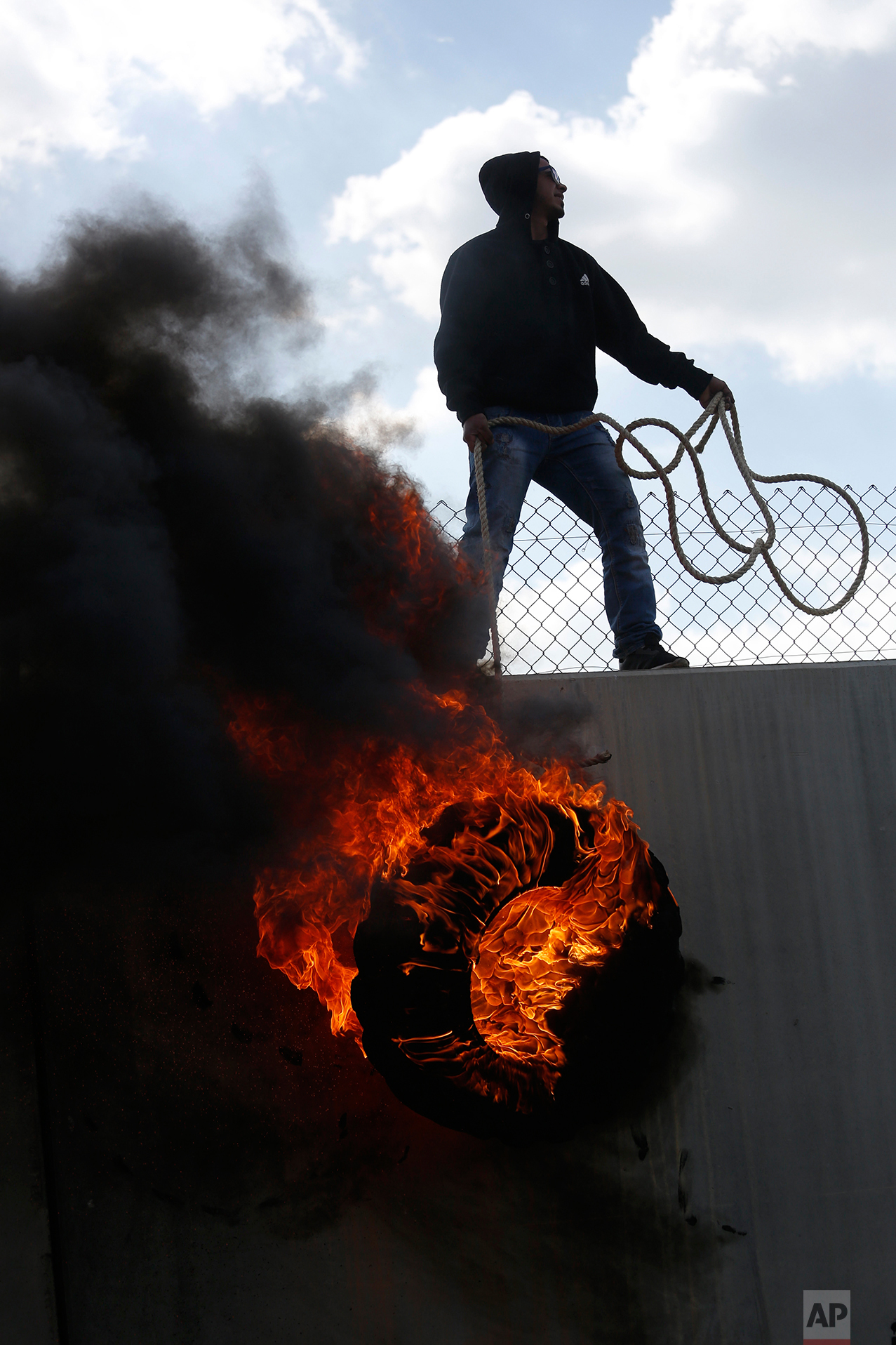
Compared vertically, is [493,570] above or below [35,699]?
above

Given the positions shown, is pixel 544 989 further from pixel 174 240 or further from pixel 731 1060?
pixel 174 240

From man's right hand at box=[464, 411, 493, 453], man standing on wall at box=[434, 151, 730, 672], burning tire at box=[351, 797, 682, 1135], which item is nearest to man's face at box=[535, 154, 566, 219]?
man standing on wall at box=[434, 151, 730, 672]

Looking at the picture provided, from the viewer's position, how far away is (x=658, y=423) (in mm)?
3410

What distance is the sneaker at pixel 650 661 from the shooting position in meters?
3.34

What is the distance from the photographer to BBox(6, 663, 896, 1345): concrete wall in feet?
8.75

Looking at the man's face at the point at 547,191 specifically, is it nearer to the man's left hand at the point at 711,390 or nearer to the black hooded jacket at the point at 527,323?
the black hooded jacket at the point at 527,323

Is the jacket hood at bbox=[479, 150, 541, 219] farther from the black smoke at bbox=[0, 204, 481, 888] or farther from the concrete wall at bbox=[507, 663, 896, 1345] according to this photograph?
the concrete wall at bbox=[507, 663, 896, 1345]

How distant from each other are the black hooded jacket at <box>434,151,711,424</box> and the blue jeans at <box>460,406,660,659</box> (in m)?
0.12

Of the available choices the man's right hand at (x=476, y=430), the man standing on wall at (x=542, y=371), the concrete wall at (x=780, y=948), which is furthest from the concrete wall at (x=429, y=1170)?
the man's right hand at (x=476, y=430)

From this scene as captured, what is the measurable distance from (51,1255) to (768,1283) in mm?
2144

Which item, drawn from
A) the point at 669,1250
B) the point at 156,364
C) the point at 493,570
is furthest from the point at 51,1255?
the point at 156,364

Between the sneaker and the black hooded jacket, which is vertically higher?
the black hooded jacket

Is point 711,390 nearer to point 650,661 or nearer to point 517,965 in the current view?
point 650,661

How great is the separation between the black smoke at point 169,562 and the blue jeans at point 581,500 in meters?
0.38
